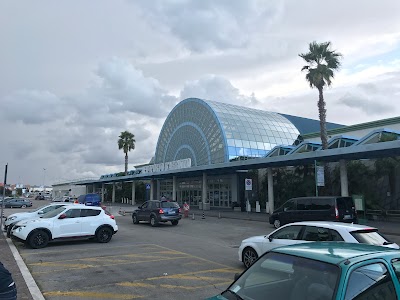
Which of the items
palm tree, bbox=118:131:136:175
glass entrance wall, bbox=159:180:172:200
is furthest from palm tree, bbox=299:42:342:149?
palm tree, bbox=118:131:136:175

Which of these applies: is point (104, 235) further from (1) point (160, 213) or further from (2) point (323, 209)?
(2) point (323, 209)

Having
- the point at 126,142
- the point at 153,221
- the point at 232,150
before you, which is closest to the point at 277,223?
the point at 153,221

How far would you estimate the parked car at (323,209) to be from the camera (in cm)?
1747

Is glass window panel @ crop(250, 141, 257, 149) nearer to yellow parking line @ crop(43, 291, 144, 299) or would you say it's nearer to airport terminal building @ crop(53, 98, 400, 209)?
airport terminal building @ crop(53, 98, 400, 209)

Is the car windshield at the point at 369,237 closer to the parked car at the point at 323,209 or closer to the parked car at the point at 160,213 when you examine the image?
the parked car at the point at 323,209

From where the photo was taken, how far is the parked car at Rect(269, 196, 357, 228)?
1747 centimetres

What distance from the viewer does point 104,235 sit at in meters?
15.4

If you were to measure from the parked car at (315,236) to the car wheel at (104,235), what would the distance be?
7.45m

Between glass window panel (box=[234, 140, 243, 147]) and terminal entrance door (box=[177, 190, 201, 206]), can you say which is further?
terminal entrance door (box=[177, 190, 201, 206])

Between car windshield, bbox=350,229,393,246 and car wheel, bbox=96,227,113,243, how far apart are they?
10.6 m

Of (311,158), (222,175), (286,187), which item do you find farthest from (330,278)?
(222,175)

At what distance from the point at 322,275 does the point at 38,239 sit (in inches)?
509

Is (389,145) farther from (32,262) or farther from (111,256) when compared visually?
(32,262)

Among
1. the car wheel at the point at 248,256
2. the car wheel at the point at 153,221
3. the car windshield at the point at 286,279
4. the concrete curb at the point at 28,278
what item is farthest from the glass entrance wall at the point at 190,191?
the car windshield at the point at 286,279
